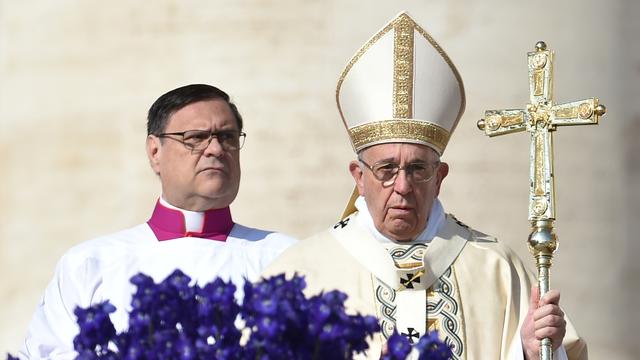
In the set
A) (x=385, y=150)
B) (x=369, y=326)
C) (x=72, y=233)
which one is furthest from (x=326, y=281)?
(x=72, y=233)

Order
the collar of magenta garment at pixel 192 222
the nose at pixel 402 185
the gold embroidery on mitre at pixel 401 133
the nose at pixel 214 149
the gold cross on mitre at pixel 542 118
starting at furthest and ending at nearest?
1. the collar of magenta garment at pixel 192 222
2. the nose at pixel 214 149
3. the gold embroidery on mitre at pixel 401 133
4. the nose at pixel 402 185
5. the gold cross on mitre at pixel 542 118

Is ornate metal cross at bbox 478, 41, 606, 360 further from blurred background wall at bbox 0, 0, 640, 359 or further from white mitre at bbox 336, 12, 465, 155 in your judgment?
blurred background wall at bbox 0, 0, 640, 359

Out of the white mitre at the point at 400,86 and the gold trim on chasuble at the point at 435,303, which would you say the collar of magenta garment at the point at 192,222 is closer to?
the white mitre at the point at 400,86

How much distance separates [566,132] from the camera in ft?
35.2

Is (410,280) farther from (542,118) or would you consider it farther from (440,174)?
(542,118)

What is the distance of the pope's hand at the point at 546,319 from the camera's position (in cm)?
630

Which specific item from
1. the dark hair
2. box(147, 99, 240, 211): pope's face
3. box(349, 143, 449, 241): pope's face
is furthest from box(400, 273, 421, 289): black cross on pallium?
the dark hair

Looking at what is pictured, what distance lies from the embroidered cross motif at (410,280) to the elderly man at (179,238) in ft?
2.60

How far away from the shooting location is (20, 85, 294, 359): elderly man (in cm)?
755

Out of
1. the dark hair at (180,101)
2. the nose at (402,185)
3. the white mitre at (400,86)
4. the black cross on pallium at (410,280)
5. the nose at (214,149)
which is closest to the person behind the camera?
the nose at (402,185)

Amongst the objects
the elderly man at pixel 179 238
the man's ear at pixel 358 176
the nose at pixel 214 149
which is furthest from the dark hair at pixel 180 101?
the man's ear at pixel 358 176

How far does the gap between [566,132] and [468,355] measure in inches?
161

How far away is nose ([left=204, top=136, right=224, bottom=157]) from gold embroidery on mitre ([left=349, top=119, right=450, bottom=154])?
0.55 metres

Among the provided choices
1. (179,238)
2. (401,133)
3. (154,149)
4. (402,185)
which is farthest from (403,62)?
(179,238)
